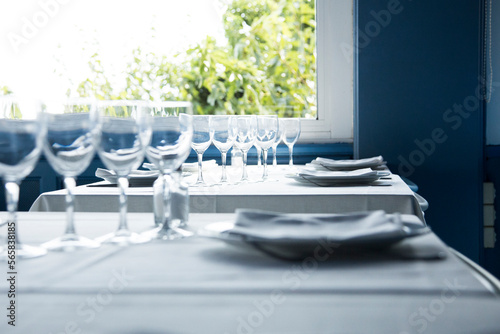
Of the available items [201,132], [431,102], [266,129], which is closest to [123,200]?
[201,132]

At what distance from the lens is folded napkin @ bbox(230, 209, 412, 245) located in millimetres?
611

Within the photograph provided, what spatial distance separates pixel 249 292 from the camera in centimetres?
50

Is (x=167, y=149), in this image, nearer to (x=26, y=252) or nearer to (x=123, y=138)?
(x=123, y=138)

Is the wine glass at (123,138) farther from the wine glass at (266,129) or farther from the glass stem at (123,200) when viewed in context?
the wine glass at (266,129)

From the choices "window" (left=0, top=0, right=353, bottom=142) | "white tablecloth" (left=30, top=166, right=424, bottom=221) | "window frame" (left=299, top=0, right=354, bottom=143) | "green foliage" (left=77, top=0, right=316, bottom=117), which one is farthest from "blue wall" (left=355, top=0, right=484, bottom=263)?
"white tablecloth" (left=30, top=166, right=424, bottom=221)

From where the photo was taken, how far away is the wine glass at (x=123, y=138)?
71cm

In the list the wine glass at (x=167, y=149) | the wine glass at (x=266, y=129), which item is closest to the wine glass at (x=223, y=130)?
the wine glass at (x=266, y=129)

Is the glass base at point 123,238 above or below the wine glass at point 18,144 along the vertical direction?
below

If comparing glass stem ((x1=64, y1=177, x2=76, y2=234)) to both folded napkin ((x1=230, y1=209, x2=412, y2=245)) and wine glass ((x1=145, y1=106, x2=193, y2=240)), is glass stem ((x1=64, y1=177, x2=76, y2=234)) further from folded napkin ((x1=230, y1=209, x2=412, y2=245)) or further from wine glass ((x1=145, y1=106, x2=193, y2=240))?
folded napkin ((x1=230, y1=209, x2=412, y2=245))

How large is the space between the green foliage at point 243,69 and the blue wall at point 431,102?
1.47ft

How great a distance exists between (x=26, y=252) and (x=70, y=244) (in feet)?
0.18

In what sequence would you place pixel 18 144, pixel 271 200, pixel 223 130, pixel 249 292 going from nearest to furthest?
pixel 249 292, pixel 18 144, pixel 271 200, pixel 223 130

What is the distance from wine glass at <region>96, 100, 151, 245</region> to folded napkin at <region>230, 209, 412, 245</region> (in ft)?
0.48

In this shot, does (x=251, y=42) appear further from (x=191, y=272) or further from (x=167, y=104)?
(x=191, y=272)
